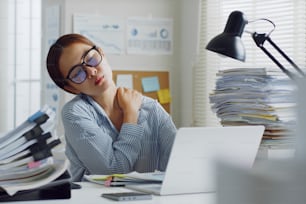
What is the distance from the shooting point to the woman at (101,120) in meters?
2.04

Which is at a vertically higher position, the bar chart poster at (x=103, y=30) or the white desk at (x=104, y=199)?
the bar chart poster at (x=103, y=30)

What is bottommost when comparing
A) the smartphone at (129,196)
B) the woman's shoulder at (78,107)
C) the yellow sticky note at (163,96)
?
the smartphone at (129,196)

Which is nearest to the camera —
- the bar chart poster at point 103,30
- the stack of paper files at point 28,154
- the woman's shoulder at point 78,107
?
the stack of paper files at point 28,154

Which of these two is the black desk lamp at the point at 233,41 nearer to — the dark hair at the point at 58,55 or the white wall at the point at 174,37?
the dark hair at the point at 58,55

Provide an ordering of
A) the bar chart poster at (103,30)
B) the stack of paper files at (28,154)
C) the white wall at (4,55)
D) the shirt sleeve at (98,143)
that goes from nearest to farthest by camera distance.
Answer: the stack of paper files at (28,154)
the shirt sleeve at (98,143)
the bar chart poster at (103,30)
the white wall at (4,55)

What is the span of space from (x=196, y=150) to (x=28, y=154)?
0.41 meters

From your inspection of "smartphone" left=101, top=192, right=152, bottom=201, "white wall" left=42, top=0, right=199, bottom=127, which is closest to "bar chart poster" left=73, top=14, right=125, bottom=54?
"white wall" left=42, top=0, right=199, bottom=127

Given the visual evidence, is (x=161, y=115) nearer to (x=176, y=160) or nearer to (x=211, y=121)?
(x=176, y=160)

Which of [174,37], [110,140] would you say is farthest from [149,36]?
[110,140]

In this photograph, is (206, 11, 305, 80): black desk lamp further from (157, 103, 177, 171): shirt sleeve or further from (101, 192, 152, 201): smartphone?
(101, 192, 152, 201): smartphone

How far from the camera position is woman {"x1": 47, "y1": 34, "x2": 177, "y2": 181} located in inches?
80.2

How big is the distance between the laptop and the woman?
57cm

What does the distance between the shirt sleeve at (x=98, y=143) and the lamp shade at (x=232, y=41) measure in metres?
0.46

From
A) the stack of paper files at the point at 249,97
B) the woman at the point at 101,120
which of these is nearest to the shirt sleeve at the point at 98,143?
the woman at the point at 101,120
